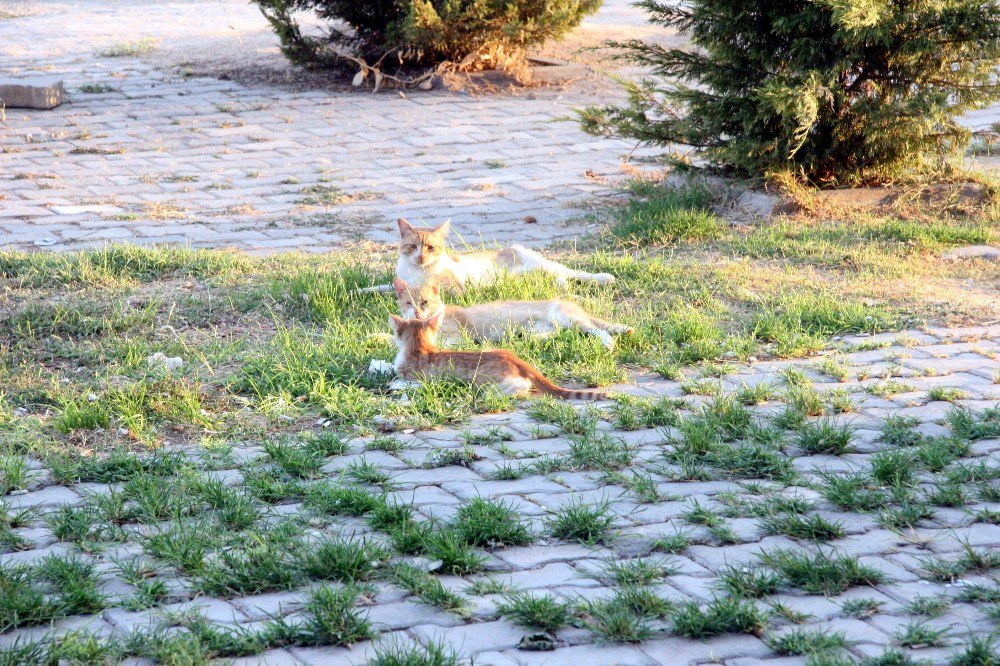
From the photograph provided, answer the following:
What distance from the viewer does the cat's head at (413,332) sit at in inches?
211

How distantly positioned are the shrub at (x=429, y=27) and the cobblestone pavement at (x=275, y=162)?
713 mm

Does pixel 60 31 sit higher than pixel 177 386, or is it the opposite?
pixel 60 31

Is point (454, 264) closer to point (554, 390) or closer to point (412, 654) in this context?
point (554, 390)

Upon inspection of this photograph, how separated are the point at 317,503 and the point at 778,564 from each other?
167 cm

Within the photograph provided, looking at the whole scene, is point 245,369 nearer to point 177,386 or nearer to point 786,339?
point 177,386

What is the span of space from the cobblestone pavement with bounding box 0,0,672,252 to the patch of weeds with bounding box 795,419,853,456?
430cm

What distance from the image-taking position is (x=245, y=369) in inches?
213

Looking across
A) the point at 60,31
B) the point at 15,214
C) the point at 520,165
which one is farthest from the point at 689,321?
the point at 60,31

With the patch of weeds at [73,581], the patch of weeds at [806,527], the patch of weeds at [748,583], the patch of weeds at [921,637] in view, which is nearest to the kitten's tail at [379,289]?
the patch of weeds at [73,581]

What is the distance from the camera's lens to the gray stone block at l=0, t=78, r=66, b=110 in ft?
A: 43.8

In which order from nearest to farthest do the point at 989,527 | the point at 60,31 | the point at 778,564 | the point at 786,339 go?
the point at 778,564 < the point at 989,527 < the point at 786,339 < the point at 60,31

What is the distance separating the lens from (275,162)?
11.1 meters

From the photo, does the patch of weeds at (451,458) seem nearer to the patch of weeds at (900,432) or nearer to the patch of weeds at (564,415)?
the patch of weeds at (564,415)

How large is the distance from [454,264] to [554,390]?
2.01m
